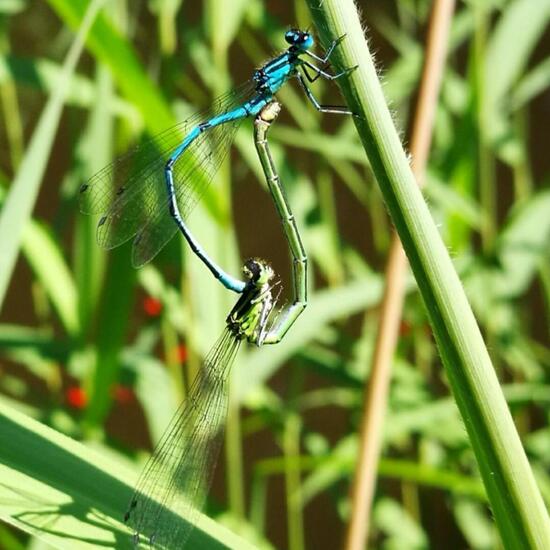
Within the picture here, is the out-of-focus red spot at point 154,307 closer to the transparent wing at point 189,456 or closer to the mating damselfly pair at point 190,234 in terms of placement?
the mating damselfly pair at point 190,234

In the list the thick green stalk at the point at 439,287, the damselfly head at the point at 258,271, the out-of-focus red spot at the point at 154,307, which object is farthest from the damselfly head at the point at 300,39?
the out-of-focus red spot at the point at 154,307

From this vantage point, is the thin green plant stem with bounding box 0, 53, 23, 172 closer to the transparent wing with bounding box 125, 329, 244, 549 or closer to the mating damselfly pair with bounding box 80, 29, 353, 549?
the mating damselfly pair with bounding box 80, 29, 353, 549

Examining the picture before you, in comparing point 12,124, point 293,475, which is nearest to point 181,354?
point 293,475

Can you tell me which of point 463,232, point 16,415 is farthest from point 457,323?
point 463,232

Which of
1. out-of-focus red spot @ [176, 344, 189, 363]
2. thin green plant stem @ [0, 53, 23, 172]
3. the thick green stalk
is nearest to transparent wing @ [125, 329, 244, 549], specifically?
the thick green stalk

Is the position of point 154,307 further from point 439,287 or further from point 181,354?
point 439,287

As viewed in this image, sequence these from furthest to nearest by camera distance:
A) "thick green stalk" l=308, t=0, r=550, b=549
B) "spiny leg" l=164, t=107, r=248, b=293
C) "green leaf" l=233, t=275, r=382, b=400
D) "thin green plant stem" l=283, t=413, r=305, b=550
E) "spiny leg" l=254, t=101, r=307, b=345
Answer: "thin green plant stem" l=283, t=413, r=305, b=550
"green leaf" l=233, t=275, r=382, b=400
"spiny leg" l=164, t=107, r=248, b=293
"spiny leg" l=254, t=101, r=307, b=345
"thick green stalk" l=308, t=0, r=550, b=549

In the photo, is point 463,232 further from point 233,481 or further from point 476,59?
point 233,481
